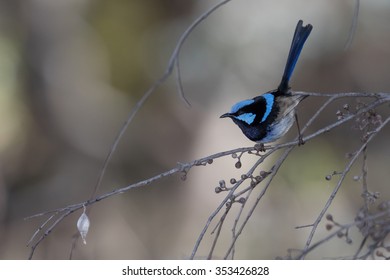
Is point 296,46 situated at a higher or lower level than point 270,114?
higher

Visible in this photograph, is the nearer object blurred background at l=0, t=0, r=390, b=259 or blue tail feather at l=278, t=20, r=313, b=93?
blue tail feather at l=278, t=20, r=313, b=93

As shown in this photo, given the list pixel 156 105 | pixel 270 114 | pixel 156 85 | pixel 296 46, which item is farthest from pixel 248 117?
pixel 156 105

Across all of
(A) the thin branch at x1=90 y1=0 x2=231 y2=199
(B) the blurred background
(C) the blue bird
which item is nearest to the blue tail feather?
(C) the blue bird

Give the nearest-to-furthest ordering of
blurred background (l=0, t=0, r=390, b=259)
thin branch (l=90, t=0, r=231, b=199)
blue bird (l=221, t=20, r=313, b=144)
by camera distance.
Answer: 1. thin branch (l=90, t=0, r=231, b=199)
2. blue bird (l=221, t=20, r=313, b=144)
3. blurred background (l=0, t=0, r=390, b=259)

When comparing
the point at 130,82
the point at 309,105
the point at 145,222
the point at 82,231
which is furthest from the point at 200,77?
the point at 82,231

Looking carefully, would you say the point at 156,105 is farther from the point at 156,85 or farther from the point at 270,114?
the point at 156,85

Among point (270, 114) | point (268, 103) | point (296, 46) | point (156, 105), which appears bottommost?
point (270, 114)

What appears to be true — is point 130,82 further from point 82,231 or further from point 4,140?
point 82,231

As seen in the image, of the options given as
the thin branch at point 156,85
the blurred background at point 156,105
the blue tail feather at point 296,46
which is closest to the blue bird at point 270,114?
the blue tail feather at point 296,46

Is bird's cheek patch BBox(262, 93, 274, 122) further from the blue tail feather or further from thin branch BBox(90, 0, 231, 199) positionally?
thin branch BBox(90, 0, 231, 199)
